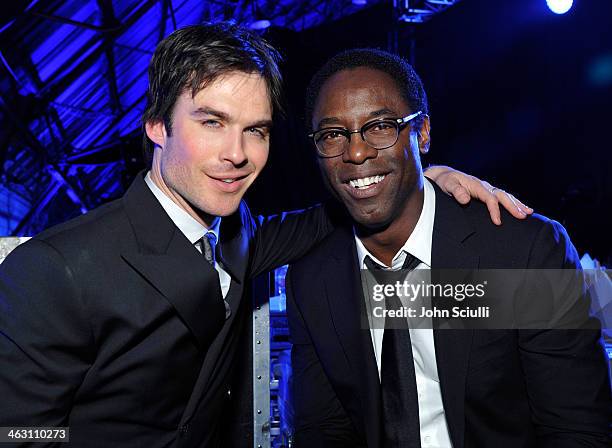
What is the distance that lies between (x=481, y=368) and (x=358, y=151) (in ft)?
2.77

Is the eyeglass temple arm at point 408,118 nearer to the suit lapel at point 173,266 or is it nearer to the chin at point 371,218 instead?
the chin at point 371,218

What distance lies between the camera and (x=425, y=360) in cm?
193

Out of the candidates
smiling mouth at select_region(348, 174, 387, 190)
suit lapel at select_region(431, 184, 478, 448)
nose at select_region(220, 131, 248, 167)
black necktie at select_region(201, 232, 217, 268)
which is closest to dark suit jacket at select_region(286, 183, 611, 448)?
suit lapel at select_region(431, 184, 478, 448)

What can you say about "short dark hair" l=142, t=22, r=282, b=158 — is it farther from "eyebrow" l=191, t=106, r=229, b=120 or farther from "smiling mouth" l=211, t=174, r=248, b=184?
"smiling mouth" l=211, t=174, r=248, b=184

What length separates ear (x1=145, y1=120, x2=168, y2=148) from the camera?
6.11 ft

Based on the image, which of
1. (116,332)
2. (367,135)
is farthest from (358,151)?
(116,332)

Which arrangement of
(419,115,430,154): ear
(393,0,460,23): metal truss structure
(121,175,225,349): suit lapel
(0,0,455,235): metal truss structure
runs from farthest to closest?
(393,0,460,23): metal truss structure → (0,0,455,235): metal truss structure → (419,115,430,154): ear → (121,175,225,349): suit lapel

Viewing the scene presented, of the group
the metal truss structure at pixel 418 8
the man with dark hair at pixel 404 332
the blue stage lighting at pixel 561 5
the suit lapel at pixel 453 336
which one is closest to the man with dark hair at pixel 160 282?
the man with dark hair at pixel 404 332

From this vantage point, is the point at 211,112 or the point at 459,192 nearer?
the point at 211,112

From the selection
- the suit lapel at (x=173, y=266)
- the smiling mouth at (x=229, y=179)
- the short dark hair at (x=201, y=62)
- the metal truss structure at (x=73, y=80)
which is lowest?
the suit lapel at (x=173, y=266)

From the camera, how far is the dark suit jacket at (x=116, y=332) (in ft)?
4.65

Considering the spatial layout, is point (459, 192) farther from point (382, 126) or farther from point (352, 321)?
point (352, 321)

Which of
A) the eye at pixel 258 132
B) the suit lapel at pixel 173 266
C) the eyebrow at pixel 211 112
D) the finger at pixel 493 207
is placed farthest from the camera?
the finger at pixel 493 207

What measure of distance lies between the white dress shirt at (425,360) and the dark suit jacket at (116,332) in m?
0.64
